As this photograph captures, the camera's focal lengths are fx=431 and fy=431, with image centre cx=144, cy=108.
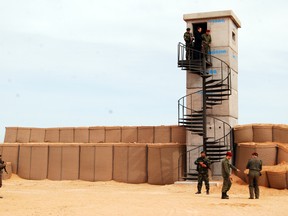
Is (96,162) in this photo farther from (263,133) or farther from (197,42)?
(263,133)

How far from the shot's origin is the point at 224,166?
1383 cm

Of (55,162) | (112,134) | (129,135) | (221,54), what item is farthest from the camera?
(112,134)

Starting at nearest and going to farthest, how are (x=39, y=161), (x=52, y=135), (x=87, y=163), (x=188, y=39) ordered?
(x=188, y=39), (x=87, y=163), (x=39, y=161), (x=52, y=135)

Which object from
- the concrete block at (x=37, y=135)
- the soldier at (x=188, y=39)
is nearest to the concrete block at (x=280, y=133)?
the soldier at (x=188, y=39)

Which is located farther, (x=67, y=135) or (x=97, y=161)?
(x=67, y=135)

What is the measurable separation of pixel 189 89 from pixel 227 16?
12.3 ft

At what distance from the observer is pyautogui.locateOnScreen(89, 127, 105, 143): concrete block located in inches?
928

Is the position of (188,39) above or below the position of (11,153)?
above

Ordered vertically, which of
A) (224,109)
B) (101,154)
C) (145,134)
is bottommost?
(101,154)

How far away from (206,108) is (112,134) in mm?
6058

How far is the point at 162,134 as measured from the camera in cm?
2195

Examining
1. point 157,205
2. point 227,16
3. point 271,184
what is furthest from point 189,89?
point 157,205

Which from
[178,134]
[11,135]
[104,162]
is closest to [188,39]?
[178,134]

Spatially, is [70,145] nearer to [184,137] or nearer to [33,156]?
[33,156]
